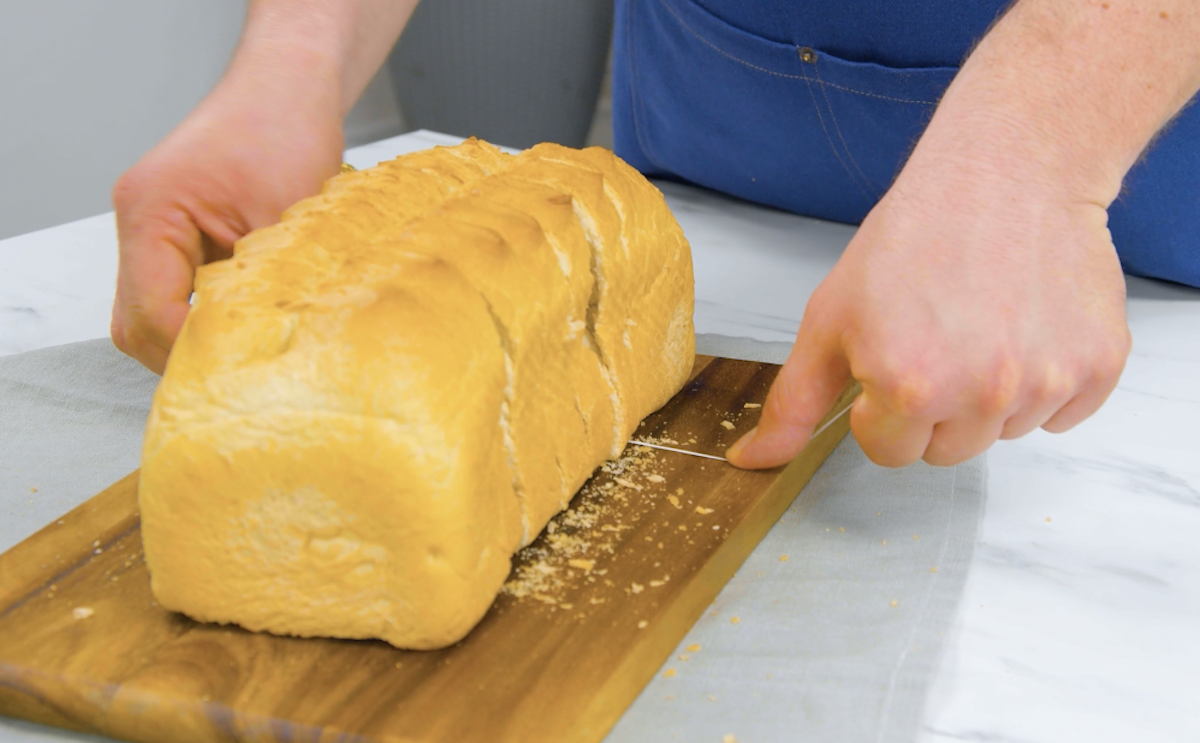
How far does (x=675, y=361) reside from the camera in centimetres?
136

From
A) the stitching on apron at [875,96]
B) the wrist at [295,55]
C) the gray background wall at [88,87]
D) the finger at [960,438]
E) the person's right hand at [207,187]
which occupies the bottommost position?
the gray background wall at [88,87]

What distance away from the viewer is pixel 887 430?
40.6 inches

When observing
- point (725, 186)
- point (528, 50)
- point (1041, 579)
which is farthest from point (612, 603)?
point (528, 50)

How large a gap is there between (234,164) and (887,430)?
0.78 metres

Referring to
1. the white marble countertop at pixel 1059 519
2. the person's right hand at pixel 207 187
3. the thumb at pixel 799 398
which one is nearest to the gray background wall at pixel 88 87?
the white marble countertop at pixel 1059 519

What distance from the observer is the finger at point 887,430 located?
1.01m

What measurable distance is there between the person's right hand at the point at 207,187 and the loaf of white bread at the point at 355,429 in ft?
0.68

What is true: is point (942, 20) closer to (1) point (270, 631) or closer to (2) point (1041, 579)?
(2) point (1041, 579)

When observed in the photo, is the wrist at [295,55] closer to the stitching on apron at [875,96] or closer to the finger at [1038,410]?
the stitching on apron at [875,96]

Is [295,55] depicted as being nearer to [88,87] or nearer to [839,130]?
[839,130]

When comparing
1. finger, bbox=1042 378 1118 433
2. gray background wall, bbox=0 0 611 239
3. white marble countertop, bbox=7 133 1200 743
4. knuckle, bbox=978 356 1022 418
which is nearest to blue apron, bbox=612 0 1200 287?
white marble countertop, bbox=7 133 1200 743

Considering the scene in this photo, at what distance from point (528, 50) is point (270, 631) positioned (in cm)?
299

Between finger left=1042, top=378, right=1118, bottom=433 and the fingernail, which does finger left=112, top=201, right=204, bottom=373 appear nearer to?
the fingernail

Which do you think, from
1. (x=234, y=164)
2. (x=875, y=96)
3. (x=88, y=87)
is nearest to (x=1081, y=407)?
(x=875, y=96)
